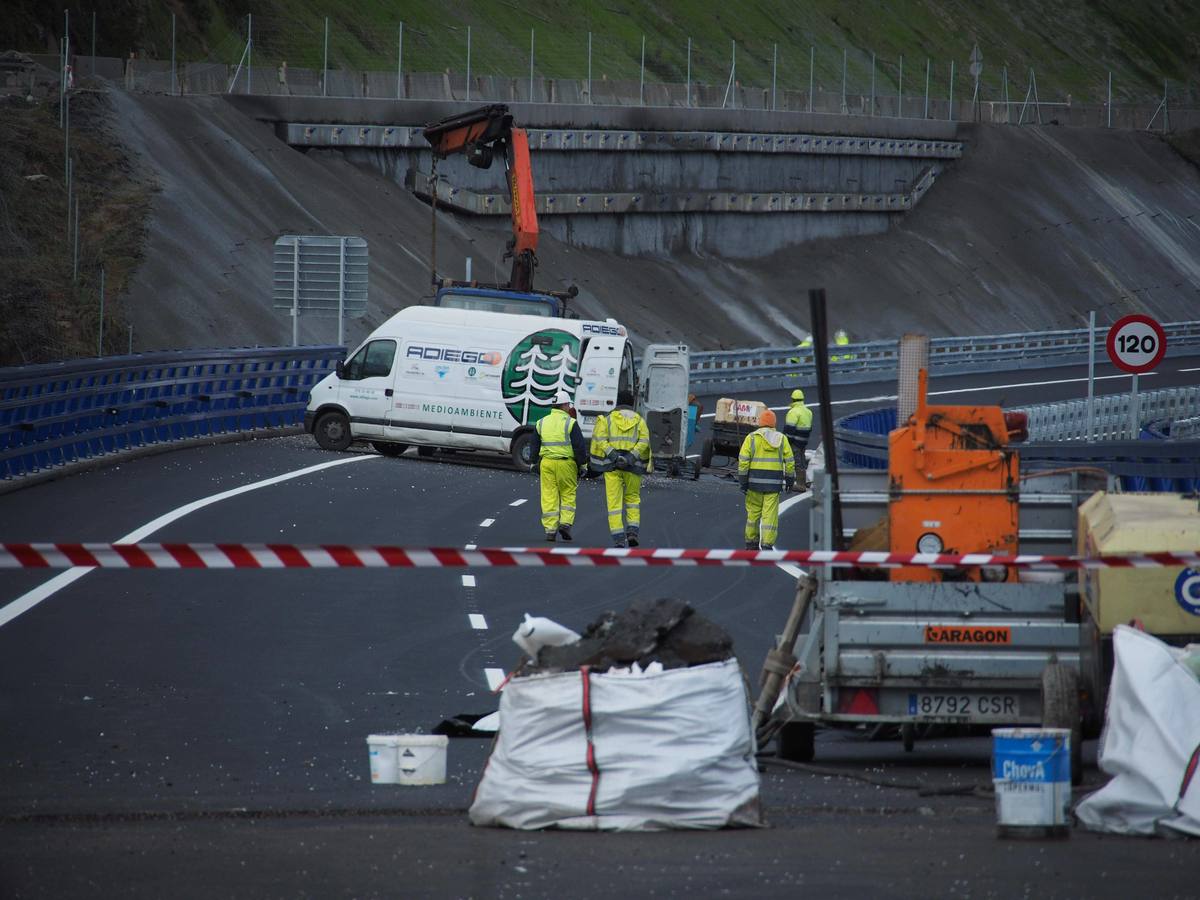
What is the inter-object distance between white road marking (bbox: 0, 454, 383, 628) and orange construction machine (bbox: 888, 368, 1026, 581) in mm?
7238

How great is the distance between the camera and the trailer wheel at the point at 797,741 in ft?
35.5

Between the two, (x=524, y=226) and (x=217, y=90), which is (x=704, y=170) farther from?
(x=524, y=226)

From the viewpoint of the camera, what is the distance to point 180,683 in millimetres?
12758

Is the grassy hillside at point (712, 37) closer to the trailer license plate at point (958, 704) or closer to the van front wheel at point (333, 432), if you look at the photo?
the van front wheel at point (333, 432)

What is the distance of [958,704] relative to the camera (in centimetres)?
1038

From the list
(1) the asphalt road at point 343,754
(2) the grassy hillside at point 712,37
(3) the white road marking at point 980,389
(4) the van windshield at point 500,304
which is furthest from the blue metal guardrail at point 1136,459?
(2) the grassy hillside at point 712,37

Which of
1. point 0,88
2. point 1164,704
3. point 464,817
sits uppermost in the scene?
point 0,88

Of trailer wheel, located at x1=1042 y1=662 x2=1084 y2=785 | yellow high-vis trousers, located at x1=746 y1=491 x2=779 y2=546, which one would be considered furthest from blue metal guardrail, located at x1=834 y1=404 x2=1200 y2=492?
trailer wheel, located at x1=1042 y1=662 x2=1084 y2=785

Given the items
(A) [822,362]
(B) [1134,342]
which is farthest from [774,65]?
(A) [822,362]

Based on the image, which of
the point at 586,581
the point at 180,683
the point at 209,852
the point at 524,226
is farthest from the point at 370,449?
the point at 209,852

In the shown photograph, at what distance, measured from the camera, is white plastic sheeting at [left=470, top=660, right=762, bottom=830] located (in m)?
8.54

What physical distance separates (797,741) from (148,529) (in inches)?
422

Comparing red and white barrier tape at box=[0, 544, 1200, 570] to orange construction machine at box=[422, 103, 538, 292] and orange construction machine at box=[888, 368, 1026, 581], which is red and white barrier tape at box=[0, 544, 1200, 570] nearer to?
orange construction machine at box=[888, 368, 1026, 581]

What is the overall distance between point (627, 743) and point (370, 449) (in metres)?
22.5
